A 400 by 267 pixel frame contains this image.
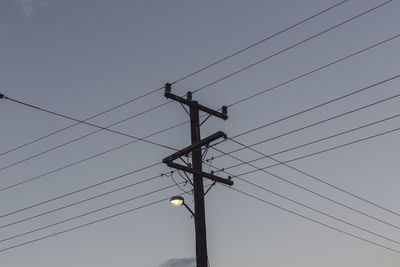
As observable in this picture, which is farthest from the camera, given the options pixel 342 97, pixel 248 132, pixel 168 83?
pixel 168 83

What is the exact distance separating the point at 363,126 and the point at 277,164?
423 centimetres

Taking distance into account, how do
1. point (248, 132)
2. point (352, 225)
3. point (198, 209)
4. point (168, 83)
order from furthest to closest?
point (352, 225), point (168, 83), point (248, 132), point (198, 209)

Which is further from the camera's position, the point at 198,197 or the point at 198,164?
the point at 198,164

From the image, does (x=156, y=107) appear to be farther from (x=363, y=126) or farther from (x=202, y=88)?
(x=363, y=126)

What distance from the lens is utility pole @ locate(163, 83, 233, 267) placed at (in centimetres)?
1366

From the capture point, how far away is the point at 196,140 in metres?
15.7

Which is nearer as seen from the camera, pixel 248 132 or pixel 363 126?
pixel 363 126

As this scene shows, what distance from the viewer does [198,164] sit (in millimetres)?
15031

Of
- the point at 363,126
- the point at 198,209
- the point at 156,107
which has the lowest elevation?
the point at 198,209

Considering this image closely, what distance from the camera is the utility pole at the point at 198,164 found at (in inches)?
538

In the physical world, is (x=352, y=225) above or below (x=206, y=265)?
above

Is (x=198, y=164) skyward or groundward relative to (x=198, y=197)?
skyward

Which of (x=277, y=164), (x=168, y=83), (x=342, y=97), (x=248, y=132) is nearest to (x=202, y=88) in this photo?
(x=168, y=83)

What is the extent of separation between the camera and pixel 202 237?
541 inches
